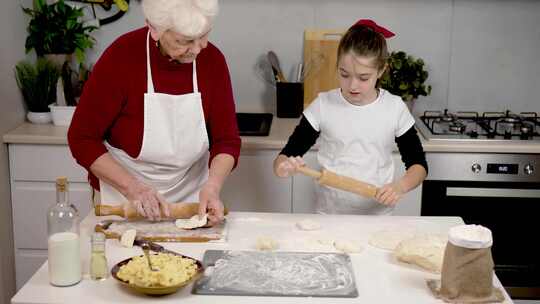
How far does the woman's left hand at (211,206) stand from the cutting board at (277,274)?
146 mm

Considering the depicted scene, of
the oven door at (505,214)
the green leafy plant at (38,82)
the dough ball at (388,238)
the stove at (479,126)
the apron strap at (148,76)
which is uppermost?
the apron strap at (148,76)

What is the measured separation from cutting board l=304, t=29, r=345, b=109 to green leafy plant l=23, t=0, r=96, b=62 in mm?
972

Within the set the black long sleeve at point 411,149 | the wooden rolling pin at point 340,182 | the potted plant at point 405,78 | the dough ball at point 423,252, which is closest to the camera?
the dough ball at point 423,252

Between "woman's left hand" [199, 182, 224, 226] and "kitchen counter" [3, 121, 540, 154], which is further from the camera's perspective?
"kitchen counter" [3, 121, 540, 154]

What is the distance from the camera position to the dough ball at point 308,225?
73.2 inches

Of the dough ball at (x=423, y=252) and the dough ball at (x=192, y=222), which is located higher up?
the dough ball at (x=192, y=222)

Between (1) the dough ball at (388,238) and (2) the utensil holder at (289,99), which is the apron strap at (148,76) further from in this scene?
(2) the utensil holder at (289,99)

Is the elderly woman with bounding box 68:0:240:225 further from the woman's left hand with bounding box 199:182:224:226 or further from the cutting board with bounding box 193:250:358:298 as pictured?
the cutting board with bounding box 193:250:358:298

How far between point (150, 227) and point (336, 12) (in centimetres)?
167

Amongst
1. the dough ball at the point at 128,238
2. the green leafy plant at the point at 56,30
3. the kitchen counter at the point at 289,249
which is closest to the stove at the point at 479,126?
the kitchen counter at the point at 289,249

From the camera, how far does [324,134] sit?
2201mm

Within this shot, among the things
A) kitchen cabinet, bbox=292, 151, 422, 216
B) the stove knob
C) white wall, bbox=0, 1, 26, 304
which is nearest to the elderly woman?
kitchen cabinet, bbox=292, 151, 422, 216

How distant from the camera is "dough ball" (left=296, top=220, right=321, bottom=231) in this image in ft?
6.10

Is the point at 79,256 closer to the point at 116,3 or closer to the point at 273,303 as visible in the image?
the point at 273,303
